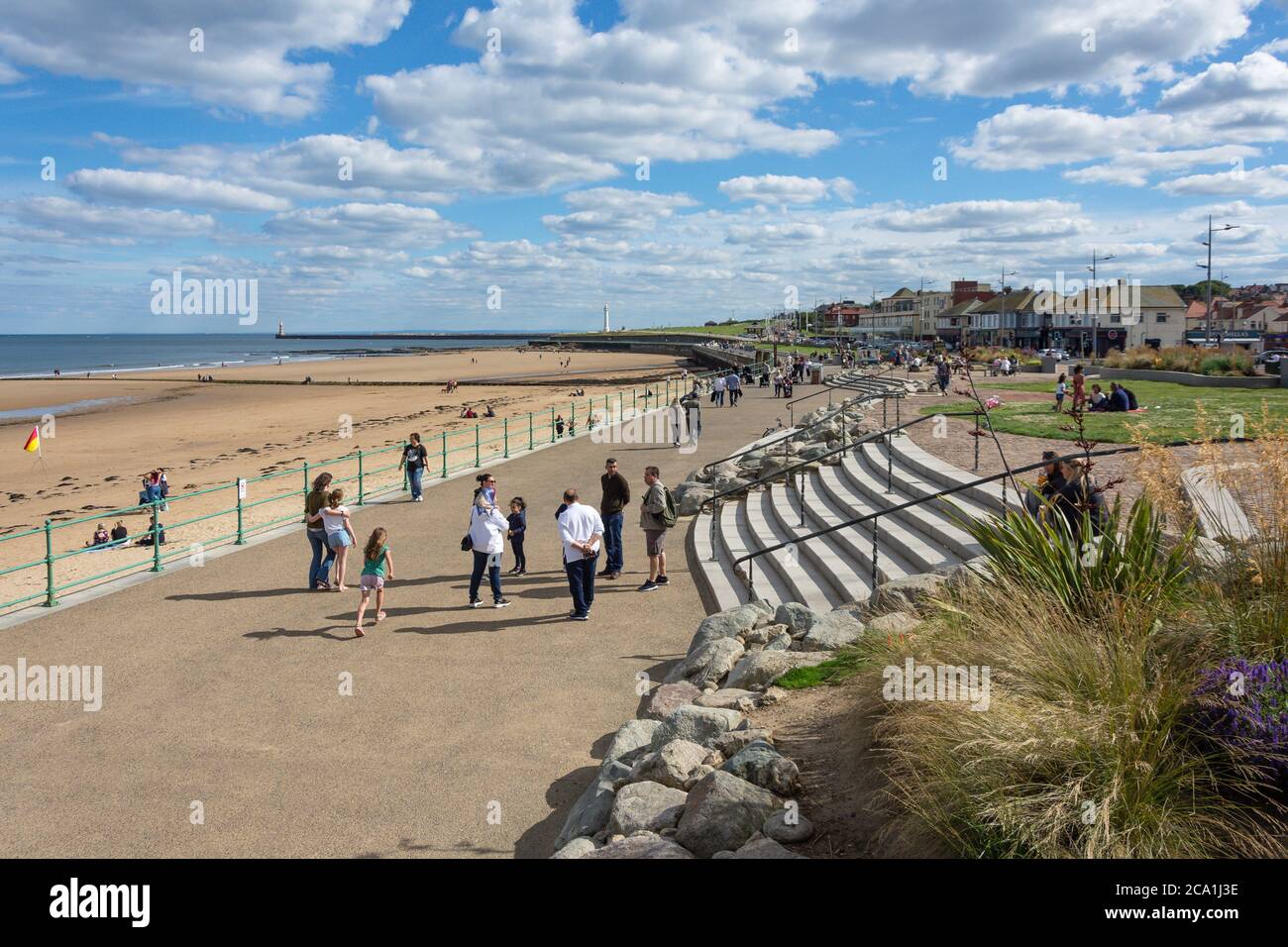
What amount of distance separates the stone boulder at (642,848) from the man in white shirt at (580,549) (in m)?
5.83

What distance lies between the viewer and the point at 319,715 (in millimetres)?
8031

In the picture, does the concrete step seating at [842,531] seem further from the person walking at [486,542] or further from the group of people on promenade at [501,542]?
the person walking at [486,542]

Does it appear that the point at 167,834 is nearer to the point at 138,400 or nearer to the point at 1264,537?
the point at 1264,537

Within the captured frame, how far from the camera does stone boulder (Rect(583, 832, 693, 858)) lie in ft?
15.0

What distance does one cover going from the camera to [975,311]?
106562 millimetres

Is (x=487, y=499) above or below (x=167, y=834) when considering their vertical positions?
above

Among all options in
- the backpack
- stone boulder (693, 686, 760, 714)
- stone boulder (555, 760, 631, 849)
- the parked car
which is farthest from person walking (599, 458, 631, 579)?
the parked car

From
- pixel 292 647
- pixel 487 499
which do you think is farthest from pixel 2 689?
pixel 487 499

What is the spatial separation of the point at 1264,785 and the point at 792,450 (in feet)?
46.7

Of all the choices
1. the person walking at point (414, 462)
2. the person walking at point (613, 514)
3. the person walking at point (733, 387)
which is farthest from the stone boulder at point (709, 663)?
the person walking at point (733, 387)

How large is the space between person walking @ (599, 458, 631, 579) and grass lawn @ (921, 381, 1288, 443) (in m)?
7.25

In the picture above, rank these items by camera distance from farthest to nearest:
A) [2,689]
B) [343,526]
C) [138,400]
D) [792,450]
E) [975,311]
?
1. [975,311]
2. [138,400]
3. [792,450]
4. [343,526]
5. [2,689]

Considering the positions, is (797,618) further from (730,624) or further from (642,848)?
(642,848)

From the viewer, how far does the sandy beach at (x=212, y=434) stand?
21.1 metres
